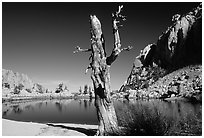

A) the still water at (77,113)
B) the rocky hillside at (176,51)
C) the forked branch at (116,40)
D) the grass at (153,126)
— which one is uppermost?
the rocky hillside at (176,51)

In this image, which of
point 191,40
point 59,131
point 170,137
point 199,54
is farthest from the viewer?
point 191,40

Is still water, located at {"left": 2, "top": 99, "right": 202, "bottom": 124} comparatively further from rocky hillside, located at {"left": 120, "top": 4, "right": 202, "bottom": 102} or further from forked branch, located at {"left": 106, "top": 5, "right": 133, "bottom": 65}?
rocky hillside, located at {"left": 120, "top": 4, "right": 202, "bottom": 102}

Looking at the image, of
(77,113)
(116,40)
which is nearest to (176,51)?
(77,113)

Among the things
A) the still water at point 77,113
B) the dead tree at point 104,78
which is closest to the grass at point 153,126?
the dead tree at point 104,78

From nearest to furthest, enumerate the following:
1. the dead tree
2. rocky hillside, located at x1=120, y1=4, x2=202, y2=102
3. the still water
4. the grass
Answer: the grass
the dead tree
the still water
rocky hillside, located at x1=120, y1=4, x2=202, y2=102

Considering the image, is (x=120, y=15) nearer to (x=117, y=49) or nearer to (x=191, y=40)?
(x=117, y=49)

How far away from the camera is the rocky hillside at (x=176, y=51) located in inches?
4077

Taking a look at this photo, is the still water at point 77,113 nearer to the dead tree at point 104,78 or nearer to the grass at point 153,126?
the dead tree at point 104,78

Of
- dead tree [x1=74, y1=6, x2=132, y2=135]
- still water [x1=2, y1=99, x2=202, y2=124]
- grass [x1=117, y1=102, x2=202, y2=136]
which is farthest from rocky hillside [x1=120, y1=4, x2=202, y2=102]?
grass [x1=117, y1=102, x2=202, y2=136]

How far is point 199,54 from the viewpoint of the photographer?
10012 cm

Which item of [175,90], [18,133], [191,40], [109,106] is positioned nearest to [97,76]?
[109,106]

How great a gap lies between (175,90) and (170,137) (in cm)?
5471

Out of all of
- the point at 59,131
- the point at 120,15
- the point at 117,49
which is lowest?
the point at 59,131

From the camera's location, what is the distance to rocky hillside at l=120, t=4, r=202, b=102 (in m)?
104
